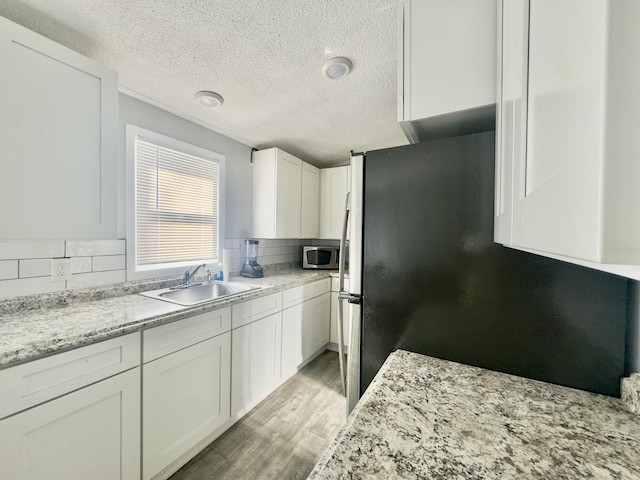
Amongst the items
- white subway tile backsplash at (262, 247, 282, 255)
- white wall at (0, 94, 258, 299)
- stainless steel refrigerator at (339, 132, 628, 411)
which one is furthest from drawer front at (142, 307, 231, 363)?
white subway tile backsplash at (262, 247, 282, 255)

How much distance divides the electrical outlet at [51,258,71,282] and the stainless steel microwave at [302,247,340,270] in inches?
85.0

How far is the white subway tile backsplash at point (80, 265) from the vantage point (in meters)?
1.52

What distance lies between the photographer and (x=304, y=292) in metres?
2.56

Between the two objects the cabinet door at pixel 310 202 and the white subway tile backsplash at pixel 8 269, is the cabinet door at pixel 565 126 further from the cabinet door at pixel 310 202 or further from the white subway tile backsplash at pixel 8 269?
the cabinet door at pixel 310 202

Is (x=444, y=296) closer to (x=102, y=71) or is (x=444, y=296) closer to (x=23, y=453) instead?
(x=23, y=453)

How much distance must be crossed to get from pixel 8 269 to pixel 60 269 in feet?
0.63

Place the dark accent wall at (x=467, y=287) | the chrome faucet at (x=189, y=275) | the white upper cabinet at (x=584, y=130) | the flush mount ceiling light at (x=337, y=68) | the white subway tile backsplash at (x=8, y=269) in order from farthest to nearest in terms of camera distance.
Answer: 1. the chrome faucet at (x=189, y=275)
2. the flush mount ceiling light at (x=337, y=68)
3. the white subway tile backsplash at (x=8, y=269)
4. the dark accent wall at (x=467, y=287)
5. the white upper cabinet at (x=584, y=130)

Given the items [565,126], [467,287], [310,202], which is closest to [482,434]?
[467,287]

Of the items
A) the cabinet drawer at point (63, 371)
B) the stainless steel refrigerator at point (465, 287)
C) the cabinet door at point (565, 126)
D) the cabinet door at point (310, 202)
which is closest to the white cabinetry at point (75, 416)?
the cabinet drawer at point (63, 371)

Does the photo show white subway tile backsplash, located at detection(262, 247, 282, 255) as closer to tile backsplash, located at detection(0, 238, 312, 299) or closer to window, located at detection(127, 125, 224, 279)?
A: window, located at detection(127, 125, 224, 279)

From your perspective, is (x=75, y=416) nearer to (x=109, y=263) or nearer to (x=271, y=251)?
(x=109, y=263)

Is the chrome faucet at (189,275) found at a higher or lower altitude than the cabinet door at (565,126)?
lower

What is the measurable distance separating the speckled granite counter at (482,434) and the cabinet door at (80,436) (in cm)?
115

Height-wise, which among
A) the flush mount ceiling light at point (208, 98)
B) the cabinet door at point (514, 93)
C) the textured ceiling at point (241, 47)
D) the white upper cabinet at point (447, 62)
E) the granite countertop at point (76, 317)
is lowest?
the granite countertop at point (76, 317)
